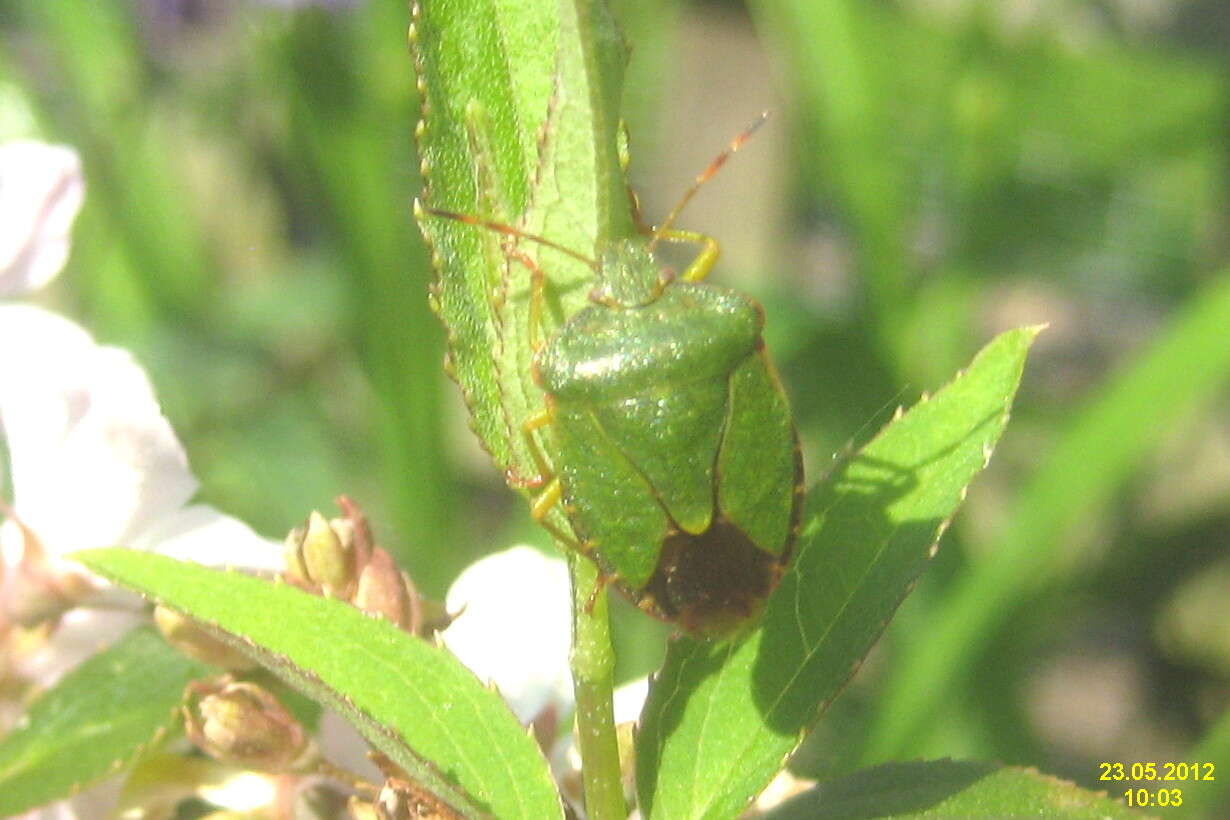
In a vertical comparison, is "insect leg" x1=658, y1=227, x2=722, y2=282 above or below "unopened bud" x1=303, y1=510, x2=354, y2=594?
above

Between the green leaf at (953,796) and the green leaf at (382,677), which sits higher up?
the green leaf at (382,677)

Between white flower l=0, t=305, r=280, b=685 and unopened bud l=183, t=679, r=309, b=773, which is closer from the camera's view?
unopened bud l=183, t=679, r=309, b=773

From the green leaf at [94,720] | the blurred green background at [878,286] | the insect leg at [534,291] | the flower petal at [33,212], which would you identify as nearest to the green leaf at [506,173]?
the insect leg at [534,291]

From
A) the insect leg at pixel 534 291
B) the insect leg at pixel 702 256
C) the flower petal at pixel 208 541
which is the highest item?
the insect leg at pixel 534 291

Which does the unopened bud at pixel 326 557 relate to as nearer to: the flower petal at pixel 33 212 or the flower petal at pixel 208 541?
the flower petal at pixel 208 541

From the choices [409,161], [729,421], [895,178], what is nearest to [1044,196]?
[895,178]

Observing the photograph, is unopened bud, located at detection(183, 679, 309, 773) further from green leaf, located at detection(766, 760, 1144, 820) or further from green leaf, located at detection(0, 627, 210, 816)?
green leaf, located at detection(766, 760, 1144, 820)

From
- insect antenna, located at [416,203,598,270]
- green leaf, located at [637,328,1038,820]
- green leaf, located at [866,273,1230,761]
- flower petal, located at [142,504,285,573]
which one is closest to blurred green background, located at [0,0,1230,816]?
green leaf, located at [866,273,1230,761]
